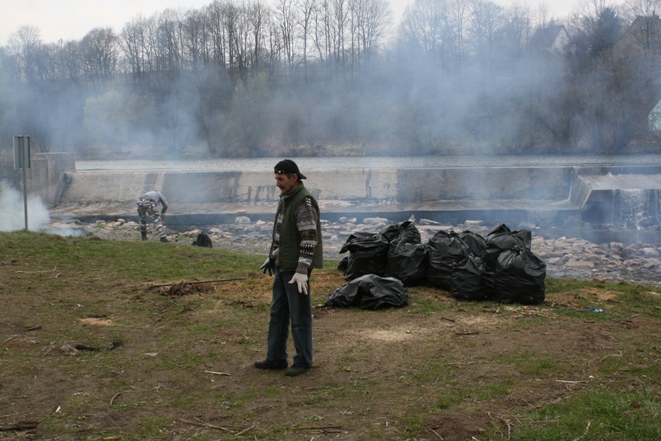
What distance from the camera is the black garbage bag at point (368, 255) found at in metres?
7.73

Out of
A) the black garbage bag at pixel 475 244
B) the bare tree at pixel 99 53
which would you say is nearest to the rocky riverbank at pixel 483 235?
the black garbage bag at pixel 475 244

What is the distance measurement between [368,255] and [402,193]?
9291mm

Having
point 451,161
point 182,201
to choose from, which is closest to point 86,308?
point 182,201

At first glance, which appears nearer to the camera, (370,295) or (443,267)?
(370,295)

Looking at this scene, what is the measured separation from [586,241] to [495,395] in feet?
32.3

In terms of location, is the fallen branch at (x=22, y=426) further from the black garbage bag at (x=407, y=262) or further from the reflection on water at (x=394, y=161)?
the reflection on water at (x=394, y=161)

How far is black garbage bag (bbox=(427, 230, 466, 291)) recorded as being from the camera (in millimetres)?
7465

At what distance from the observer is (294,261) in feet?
15.6

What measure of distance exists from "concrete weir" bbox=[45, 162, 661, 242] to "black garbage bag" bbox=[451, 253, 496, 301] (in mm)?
7971

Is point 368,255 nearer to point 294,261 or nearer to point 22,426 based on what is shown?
point 294,261

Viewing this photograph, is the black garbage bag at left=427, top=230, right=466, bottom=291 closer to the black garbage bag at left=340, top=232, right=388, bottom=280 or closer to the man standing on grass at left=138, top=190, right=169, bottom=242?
the black garbage bag at left=340, top=232, right=388, bottom=280

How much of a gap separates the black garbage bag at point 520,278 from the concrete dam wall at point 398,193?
818cm

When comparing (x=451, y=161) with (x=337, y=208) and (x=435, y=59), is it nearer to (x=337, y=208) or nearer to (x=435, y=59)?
(x=435, y=59)

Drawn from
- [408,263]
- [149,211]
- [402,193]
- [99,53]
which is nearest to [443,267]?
[408,263]
